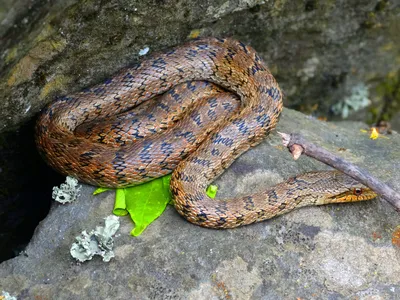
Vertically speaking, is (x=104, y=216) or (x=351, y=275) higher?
(x=104, y=216)

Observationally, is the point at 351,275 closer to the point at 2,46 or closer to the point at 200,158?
the point at 200,158

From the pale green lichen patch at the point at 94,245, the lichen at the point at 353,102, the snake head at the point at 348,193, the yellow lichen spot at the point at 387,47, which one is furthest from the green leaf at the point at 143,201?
the yellow lichen spot at the point at 387,47

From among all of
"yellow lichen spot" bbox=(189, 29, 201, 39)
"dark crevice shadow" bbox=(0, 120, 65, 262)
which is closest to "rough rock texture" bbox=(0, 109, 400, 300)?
"dark crevice shadow" bbox=(0, 120, 65, 262)

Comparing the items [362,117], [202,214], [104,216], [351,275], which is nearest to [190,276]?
[202,214]

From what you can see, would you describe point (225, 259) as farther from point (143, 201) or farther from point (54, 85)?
point (54, 85)

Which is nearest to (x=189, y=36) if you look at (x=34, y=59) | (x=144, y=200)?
(x=34, y=59)

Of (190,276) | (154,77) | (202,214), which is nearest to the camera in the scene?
(190,276)
